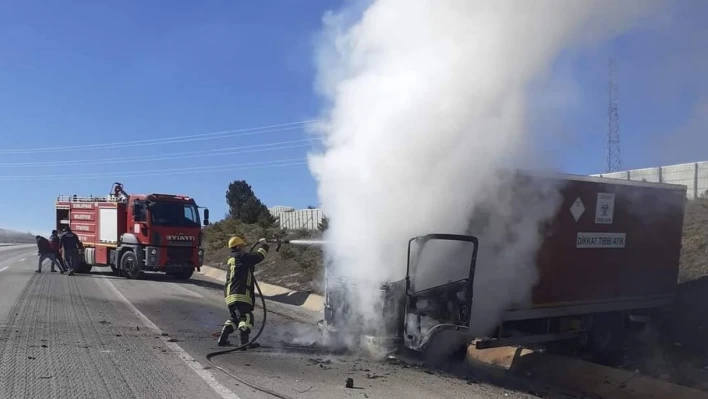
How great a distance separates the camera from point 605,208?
880 centimetres

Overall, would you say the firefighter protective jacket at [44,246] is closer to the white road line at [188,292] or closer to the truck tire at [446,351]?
the white road line at [188,292]

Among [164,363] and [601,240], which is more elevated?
[601,240]

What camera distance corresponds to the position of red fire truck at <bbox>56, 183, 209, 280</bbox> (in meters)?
18.6

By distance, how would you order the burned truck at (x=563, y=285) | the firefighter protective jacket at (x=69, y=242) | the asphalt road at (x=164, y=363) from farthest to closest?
the firefighter protective jacket at (x=69, y=242) < the burned truck at (x=563, y=285) < the asphalt road at (x=164, y=363)

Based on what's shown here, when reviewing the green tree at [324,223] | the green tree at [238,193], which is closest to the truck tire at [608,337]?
the green tree at [324,223]

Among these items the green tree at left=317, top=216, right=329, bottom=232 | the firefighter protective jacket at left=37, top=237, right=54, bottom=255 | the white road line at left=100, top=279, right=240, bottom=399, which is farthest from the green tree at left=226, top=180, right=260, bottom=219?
the white road line at left=100, top=279, right=240, bottom=399

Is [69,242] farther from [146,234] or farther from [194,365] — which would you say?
[194,365]

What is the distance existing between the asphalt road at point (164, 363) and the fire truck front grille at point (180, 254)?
669 centimetres

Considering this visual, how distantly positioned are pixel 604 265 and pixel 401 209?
3.46 metres

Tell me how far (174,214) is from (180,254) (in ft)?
4.16

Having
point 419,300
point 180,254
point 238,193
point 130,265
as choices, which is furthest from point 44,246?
point 238,193

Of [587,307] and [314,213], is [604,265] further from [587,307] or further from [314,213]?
[314,213]

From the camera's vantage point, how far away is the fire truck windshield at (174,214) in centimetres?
1873

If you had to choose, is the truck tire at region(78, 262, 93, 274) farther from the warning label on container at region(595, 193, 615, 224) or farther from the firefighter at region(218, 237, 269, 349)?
the warning label on container at region(595, 193, 615, 224)
